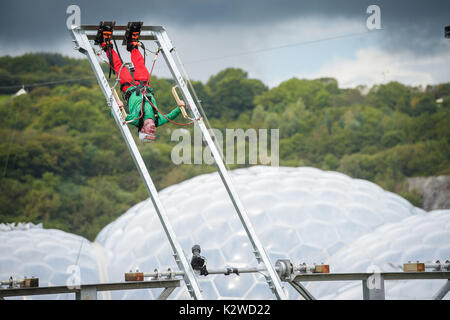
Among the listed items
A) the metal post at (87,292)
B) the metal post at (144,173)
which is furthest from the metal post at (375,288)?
the metal post at (144,173)

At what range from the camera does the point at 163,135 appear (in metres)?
47.2

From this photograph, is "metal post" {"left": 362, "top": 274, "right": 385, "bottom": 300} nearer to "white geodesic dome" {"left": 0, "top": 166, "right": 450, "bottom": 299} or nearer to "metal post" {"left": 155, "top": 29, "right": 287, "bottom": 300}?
"metal post" {"left": 155, "top": 29, "right": 287, "bottom": 300}

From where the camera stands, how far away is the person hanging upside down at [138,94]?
8.40 meters

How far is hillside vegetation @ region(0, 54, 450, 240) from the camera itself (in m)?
43.4

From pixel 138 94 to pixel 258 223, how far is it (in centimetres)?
2343

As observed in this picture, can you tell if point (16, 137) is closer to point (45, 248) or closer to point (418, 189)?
point (45, 248)

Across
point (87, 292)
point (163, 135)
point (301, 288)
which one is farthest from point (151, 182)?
point (163, 135)

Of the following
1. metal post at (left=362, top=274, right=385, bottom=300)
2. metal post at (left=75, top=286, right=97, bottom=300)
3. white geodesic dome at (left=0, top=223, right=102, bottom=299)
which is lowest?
white geodesic dome at (left=0, top=223, right=102, bottom=299)

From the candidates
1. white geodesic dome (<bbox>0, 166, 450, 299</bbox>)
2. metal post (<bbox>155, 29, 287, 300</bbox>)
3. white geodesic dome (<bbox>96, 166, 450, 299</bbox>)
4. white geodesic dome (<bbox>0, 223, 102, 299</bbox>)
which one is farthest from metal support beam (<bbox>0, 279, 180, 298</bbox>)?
white geodesic dome (<bbox>0, 223, 102, 299</bbox>)

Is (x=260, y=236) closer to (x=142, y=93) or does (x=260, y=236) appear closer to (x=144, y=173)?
(x=142, y=93)

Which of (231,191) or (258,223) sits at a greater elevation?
(231,191)

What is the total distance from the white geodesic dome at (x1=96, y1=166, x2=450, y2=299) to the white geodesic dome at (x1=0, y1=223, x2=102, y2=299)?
4.66ft

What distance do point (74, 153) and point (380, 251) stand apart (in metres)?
25.1
